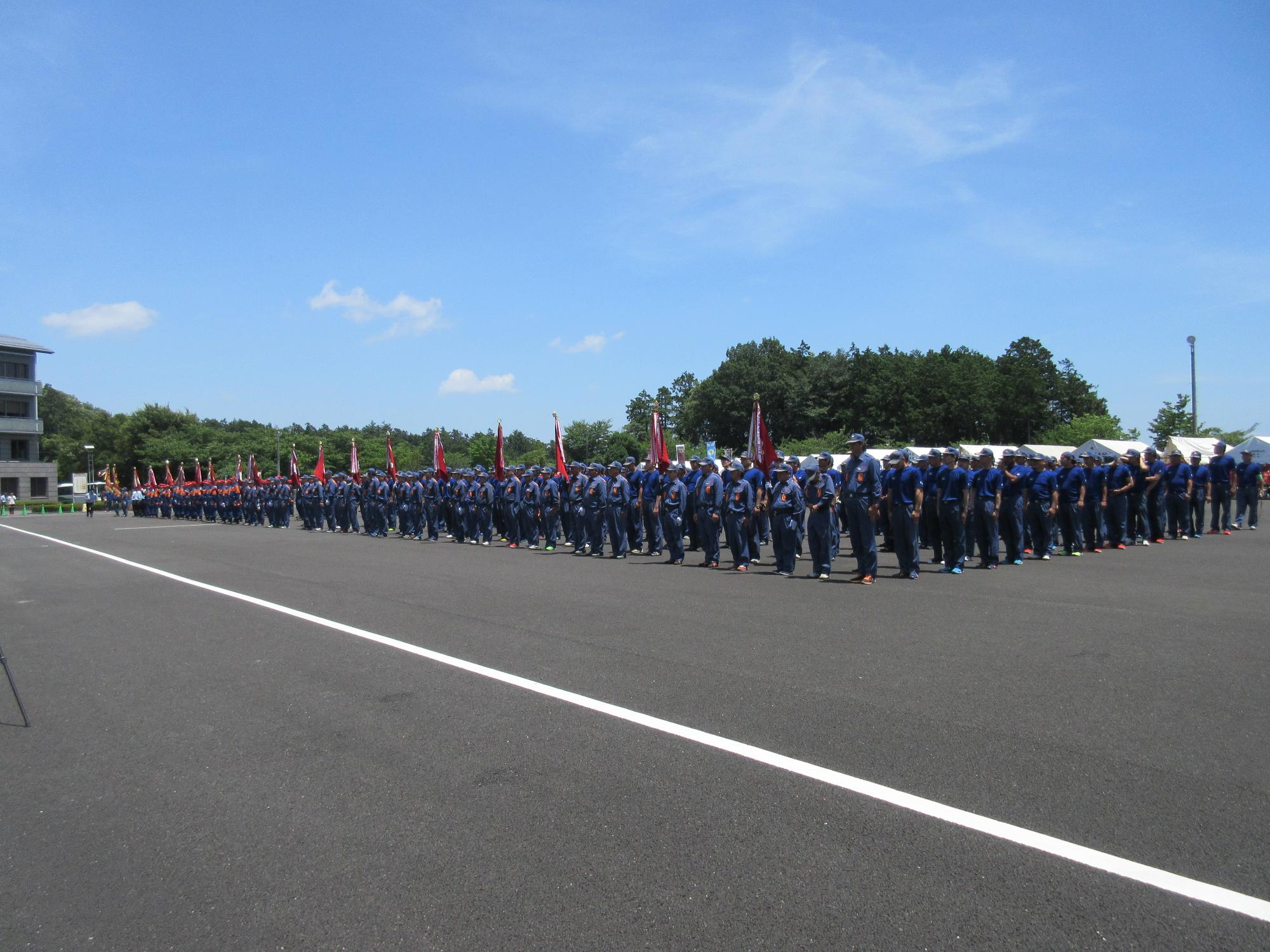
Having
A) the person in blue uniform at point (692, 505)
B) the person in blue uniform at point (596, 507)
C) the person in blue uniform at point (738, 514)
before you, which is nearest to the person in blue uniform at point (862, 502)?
the person in blue uniform at point (738, 514)

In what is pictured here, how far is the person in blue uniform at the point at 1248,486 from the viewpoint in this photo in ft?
65.1

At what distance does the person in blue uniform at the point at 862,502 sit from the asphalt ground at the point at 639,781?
8.32 ft

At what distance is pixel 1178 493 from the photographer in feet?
58.7

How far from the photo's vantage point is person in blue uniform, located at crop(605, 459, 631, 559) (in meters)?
17.4

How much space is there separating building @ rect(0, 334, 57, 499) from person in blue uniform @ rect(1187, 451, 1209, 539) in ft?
304

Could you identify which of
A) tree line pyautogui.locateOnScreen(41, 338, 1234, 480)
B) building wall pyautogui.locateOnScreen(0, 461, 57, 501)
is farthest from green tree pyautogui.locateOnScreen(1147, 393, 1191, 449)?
building wall pyautogui.locateOnScreen(0, 461, 57, 501)

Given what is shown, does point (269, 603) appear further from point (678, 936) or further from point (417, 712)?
point (678, 936)

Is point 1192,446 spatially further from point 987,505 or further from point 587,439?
point 587,439

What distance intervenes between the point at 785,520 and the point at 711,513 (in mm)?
1904

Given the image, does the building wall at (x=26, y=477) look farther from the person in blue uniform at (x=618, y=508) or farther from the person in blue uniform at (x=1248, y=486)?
the person in blue uniform at (x=1248, y=486)

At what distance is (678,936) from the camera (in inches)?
116

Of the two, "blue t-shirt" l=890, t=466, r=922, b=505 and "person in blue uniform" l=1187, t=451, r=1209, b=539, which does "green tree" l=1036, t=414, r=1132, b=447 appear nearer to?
"person in blue uniform" l=1187, t=451, r=1209, b=539

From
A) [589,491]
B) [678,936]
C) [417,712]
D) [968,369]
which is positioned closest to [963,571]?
[589,491]

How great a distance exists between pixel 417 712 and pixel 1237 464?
21983mm
